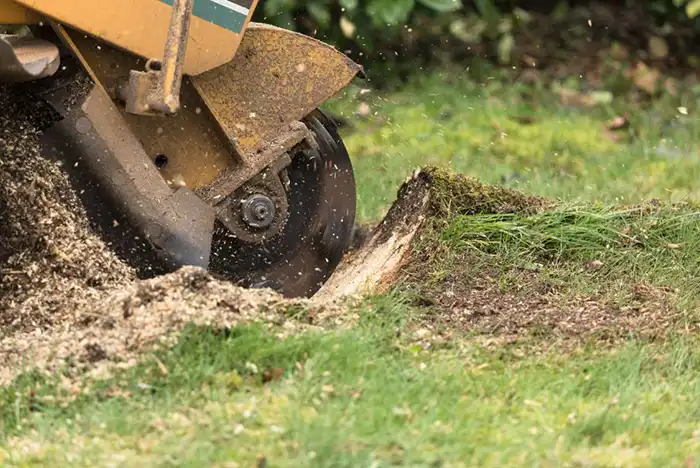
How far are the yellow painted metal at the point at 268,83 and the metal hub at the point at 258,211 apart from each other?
175mm

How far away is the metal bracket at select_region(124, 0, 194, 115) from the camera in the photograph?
391cm

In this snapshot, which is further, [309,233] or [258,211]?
[309,233]

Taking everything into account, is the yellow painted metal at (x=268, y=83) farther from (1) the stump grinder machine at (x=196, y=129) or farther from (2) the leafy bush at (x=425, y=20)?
(2) the leafy bush at (x=425, y=20)

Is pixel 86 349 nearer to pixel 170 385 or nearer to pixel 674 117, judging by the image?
pixel 170 385

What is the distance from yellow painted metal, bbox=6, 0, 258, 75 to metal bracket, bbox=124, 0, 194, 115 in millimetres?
97

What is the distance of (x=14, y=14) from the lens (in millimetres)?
3959

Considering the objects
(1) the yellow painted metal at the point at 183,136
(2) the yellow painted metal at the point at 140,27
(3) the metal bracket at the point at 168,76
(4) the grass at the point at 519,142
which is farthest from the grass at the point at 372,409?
(4) the grass at the point at 519,142

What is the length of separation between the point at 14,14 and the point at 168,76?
0.53 m

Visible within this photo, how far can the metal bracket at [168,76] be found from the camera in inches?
154

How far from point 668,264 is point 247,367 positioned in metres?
1.90

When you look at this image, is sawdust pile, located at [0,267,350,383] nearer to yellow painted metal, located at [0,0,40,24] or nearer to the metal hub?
the metal hub

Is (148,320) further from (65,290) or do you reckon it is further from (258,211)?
(258,211)

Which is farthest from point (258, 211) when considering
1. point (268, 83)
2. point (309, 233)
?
point (268, 83)

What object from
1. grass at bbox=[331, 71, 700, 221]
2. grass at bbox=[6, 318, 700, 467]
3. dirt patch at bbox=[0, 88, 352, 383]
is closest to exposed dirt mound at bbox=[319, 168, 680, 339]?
grass at bbox=[6, 318, 700, 467]
